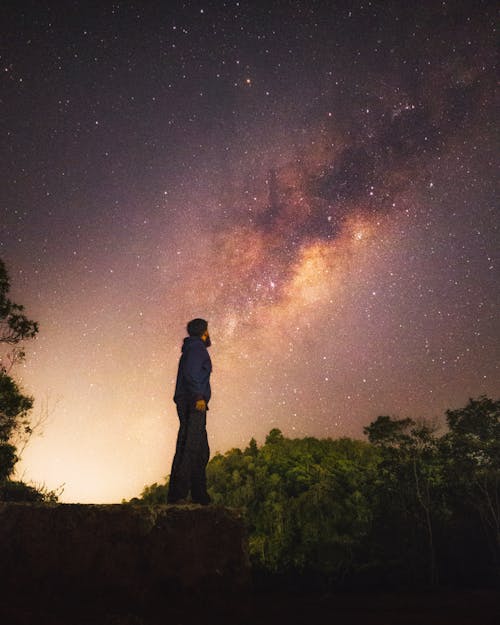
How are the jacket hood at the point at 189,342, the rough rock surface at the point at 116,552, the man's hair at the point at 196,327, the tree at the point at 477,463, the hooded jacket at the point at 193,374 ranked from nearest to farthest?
the rough rock surface at the point at 116,552
the hooded jacket at the point at 193,374
the jacket hood at the point at 189,342
the man's hair at the point at 196,327
the tree at the point at 477,463

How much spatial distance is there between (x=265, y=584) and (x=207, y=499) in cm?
2544

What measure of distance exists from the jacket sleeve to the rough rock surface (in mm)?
1714

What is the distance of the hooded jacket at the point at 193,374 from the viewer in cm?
536

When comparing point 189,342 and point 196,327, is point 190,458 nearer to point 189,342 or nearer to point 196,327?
point 189,342

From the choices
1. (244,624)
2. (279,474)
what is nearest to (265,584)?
(279,474)

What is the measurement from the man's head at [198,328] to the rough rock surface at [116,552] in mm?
2527

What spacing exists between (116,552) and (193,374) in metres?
2.25

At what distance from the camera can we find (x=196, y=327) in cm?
590

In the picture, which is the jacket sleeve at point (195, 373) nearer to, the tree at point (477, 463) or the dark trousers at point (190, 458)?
the dark trousers at point (190, 458)

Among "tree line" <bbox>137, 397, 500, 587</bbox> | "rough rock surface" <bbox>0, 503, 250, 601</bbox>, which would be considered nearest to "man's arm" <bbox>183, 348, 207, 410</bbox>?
"rough rock surface" <bbox>0, 503, 250, 601</bbox>

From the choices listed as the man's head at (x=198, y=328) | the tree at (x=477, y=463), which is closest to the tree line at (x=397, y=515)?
the tree at (x=477, y=463)

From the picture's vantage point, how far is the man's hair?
19.3 feet

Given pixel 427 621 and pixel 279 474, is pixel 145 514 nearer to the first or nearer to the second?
pixel 427 621

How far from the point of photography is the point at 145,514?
3676mm
